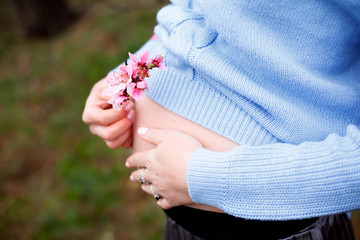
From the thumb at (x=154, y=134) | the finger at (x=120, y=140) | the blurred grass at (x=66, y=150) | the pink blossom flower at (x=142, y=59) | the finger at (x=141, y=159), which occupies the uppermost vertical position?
the pink blossom flower at (x=142, y=59)

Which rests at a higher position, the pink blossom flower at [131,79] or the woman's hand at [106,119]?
the pink blossom flower at [131,79]

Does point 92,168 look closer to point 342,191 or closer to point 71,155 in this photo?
point 71,155

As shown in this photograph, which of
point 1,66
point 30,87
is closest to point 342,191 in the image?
point 30,87

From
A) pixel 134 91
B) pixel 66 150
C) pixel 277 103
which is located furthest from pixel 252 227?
pixel 66 150

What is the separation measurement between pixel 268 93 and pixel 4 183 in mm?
3417

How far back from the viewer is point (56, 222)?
2947mm

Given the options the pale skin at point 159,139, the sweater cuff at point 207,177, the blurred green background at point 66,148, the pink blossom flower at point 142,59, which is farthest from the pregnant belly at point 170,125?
the blurred green background at point 66,148

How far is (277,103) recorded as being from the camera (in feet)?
3.22

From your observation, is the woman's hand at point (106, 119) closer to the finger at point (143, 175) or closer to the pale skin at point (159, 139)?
the pale skin at point (159, 139)

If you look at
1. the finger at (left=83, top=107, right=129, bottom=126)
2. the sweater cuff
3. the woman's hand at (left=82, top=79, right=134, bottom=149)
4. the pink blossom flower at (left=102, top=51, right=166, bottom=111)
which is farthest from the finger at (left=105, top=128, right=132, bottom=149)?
the sweater cuff

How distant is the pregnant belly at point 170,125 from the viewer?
1.08 m

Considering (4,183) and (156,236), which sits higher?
(156,236)

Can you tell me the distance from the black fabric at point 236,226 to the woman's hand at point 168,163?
0.10 meters

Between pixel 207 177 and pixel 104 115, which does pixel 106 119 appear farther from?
pixel 207 177
